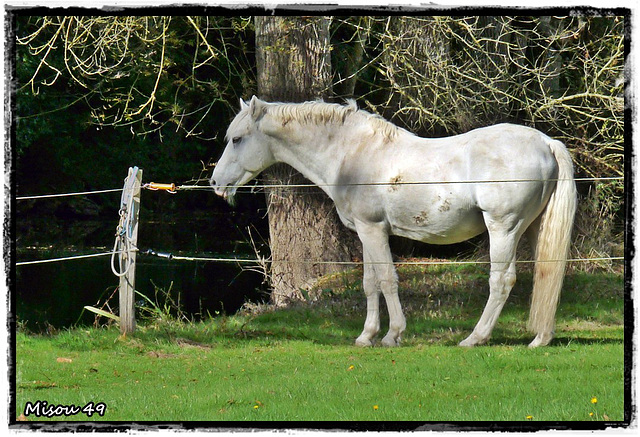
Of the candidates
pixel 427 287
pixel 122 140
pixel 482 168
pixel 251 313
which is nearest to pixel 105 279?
pixel 251 313

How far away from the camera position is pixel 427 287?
31.8ft

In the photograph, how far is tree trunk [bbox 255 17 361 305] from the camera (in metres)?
9.45

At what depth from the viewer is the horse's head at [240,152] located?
24.6 feet

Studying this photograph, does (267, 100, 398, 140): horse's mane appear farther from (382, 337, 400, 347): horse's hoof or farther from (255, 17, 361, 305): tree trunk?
(382, 337, 400, 347): horse's hoof

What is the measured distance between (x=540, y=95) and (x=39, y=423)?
770cm

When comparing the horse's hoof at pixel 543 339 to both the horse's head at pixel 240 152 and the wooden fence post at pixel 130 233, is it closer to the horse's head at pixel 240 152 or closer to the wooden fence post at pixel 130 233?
the horse's head at pixel 240 152

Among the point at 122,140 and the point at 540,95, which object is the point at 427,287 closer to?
the point at 540,95

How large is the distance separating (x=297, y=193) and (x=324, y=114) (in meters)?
2.52

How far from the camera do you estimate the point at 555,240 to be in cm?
687

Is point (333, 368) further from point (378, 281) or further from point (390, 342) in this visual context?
point (378, 281)

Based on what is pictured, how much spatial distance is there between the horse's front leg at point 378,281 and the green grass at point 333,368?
0.21 meters

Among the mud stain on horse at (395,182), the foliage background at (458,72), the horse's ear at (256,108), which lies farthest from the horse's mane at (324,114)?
the foliage background at (458,72)

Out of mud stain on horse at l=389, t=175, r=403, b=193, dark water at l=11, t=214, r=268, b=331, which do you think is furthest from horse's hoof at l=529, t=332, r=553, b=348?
dark water at l=11, t=214, r=268, b=331

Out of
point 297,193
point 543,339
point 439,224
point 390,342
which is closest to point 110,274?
point 297,193
